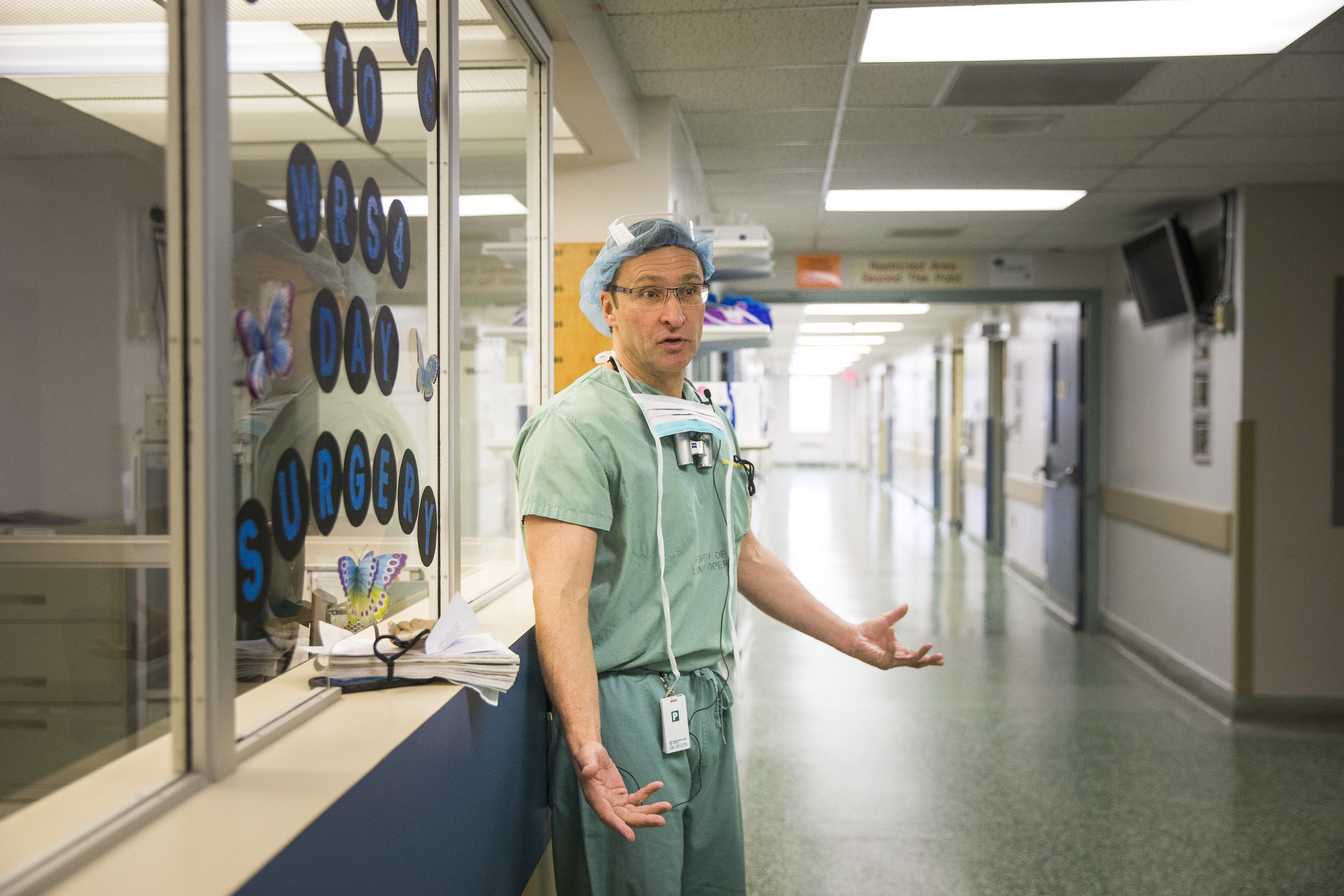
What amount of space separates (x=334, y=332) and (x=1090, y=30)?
2.39 metres

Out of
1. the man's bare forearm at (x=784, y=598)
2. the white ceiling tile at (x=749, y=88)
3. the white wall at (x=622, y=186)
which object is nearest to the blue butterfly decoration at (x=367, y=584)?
the man's bare forearm at (x=784, y=598)

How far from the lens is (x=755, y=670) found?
5.05m

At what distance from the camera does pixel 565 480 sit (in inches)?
56.6

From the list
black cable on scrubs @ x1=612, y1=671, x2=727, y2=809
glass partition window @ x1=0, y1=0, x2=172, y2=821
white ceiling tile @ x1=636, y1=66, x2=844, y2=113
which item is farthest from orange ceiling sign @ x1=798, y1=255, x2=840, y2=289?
black cable on scrubs @ x1=612, y1=671, x2=727, y2=809

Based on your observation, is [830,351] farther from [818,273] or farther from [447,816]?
[447,816]

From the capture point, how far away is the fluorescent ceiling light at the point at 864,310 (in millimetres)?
8141

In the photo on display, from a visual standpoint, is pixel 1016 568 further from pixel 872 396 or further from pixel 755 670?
pixel 872 396

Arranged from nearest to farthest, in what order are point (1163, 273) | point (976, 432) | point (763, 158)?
1. point (763, 158)
2. point (1163, 273)
3. point (976, 432)

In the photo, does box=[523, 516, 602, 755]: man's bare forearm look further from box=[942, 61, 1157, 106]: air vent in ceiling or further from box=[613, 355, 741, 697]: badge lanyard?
box=[942, 61, 1157, 106]: air vent in ceiling

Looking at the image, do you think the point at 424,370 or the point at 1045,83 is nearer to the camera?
the point at 424,370

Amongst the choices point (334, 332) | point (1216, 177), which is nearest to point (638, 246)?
point (334, 332)

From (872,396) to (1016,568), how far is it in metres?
13.9

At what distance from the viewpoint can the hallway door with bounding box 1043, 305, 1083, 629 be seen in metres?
6.14

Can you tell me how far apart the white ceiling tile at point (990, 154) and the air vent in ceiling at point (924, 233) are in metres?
1.29
